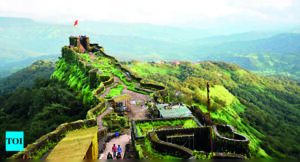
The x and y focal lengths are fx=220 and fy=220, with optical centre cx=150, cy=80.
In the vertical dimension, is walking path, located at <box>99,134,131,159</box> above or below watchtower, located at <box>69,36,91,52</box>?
below

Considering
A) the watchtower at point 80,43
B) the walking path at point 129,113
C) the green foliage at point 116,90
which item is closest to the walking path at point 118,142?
the walking path at point 129,113

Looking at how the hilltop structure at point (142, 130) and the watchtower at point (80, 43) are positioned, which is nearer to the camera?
the hilltop structure at point (142, 130)

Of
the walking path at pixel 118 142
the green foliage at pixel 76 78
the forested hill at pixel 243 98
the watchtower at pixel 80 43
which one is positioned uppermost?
the watchtower at pixel 80 43

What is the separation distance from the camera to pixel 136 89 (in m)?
37.5

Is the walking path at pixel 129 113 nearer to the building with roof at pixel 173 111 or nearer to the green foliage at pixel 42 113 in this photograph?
the building with roof at pixel 173 111

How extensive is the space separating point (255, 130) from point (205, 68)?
9514cm

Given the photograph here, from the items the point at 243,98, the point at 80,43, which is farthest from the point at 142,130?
the point at 243,98

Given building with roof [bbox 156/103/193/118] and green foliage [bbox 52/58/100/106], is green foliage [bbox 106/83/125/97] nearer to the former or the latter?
green foliage [bbox 52/58/100/106]

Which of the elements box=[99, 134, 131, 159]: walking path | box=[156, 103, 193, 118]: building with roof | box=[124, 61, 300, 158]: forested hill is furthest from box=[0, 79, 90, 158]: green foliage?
box=[124, 61, 300, 158]: forested hill

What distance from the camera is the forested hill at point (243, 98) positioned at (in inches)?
3118

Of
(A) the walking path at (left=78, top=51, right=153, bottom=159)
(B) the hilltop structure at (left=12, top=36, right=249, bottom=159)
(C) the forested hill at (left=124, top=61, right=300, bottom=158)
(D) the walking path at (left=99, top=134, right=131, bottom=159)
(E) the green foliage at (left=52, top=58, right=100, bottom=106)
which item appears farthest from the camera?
(C) the forested hill at (left=124, top=61, right=300, bottom=158)

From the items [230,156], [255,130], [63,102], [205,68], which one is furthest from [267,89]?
[230,156]

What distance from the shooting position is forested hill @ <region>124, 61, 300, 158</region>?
260 feet

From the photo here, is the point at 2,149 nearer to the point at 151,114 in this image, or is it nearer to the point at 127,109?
the point at 127,109
